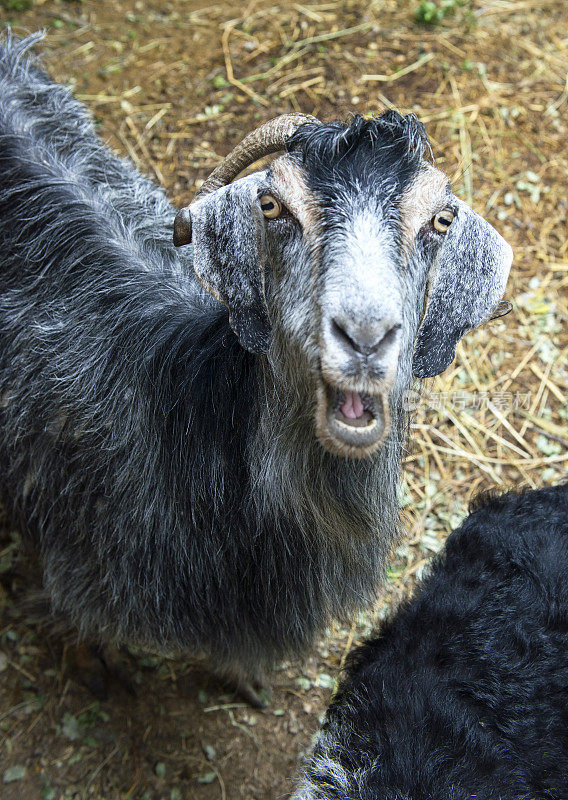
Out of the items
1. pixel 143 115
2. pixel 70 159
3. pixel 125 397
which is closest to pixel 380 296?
pixel 125 397

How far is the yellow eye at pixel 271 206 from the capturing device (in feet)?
8.25

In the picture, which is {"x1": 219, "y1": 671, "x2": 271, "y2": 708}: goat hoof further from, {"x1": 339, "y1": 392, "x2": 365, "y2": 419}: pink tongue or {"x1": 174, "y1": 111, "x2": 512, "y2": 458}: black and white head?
{"x1": 339, "y1": 392, "x2": 365, "y2": 419}: pink tongue

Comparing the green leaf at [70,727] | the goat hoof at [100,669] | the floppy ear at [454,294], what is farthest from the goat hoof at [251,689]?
the floppy ear at [454,294]

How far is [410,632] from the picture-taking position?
2.85 metres

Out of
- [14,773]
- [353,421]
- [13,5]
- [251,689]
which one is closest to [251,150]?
[353,421]

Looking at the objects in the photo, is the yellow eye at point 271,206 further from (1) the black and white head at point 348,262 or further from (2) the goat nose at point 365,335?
(2) the goat nose at point 365,335

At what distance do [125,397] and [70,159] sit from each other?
1.33m

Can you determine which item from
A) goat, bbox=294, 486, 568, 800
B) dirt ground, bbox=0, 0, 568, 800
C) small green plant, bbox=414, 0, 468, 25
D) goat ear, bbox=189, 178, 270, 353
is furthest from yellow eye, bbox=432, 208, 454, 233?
small green plant, bbox=414, 0, 468, 25

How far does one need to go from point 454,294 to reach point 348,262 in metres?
0.59

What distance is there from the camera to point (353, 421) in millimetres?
2375

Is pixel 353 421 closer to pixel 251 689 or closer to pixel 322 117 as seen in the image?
pixel 251 689

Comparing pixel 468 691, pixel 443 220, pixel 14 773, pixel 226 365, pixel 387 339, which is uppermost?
pixel 443 220

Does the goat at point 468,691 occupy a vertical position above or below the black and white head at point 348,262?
below

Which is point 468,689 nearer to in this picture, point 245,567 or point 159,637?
point 245,567
